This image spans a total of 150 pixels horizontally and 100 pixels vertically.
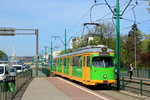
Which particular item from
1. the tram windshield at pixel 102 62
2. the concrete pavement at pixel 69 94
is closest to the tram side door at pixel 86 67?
the tram windshield at pixel 102 62

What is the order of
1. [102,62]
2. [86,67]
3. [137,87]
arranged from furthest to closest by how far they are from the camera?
1. [86,67]
2. [102,62]
3. [137,87]

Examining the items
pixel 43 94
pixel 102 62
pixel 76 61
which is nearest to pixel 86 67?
pixel 102 62

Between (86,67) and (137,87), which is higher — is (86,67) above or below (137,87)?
above

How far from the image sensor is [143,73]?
33.7 m

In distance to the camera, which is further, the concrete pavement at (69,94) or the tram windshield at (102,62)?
the tram windshield at (102,62)

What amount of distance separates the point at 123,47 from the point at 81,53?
4379cm

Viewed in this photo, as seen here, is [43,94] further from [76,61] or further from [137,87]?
[76,61]

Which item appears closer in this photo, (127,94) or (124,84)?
(127,94)

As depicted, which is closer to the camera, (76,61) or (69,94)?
(69,94)

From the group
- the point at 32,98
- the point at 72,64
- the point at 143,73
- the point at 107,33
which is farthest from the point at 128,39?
the point at 32,98

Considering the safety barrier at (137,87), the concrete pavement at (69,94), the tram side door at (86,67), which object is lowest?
the concrete pavement at (69,94)

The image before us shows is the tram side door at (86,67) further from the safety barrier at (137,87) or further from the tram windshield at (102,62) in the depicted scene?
the safety barrier at (137,87)

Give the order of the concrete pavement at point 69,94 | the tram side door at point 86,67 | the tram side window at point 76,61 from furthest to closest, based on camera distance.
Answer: the tram side window at point 76,61, the tram side door at point 86,67, the concrete pavement at point 69,94

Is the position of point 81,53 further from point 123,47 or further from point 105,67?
point 123,47
